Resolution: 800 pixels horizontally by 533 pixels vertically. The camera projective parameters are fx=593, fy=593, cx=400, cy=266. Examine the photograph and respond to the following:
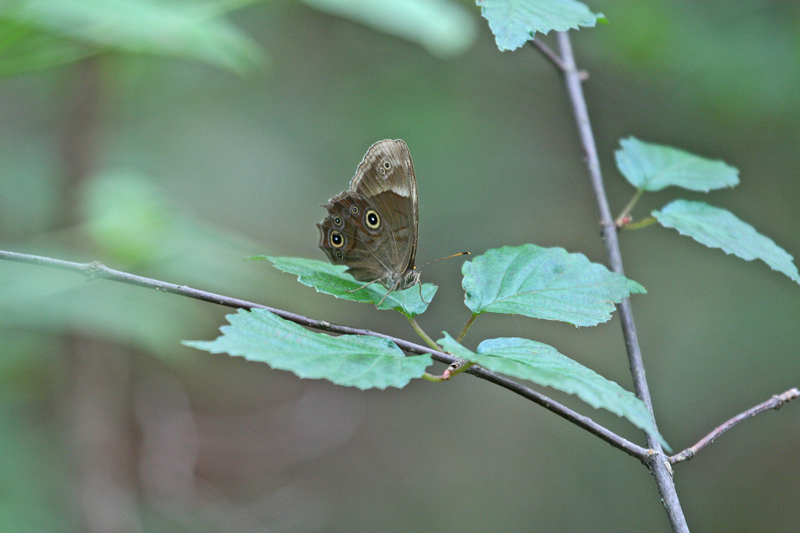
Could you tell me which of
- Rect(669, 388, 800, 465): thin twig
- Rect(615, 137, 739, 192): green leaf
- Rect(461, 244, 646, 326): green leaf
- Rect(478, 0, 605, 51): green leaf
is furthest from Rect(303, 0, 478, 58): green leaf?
Rect(669, 388, 800, 465): thin twig

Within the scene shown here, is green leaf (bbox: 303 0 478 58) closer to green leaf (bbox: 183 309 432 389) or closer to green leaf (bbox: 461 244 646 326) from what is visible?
green leaf (bbox: 461 244 646 326)

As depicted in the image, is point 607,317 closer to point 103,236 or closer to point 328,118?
point 103,236

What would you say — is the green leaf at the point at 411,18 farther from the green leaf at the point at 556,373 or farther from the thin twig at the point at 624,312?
the green leaf at the point at 556,373

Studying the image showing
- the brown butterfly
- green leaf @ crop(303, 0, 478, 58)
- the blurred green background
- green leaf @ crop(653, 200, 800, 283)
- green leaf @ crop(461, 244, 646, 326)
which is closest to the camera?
green leaf @ crop(461, 244, 646, 326)

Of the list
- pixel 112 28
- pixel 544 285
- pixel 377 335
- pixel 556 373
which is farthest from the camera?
pixel 112 28

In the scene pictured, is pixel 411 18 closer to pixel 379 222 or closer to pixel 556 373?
pixel 379 222

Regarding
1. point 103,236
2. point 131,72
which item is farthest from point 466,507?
point 131,72

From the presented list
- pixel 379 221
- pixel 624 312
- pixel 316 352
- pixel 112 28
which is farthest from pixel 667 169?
pixel 112 28
